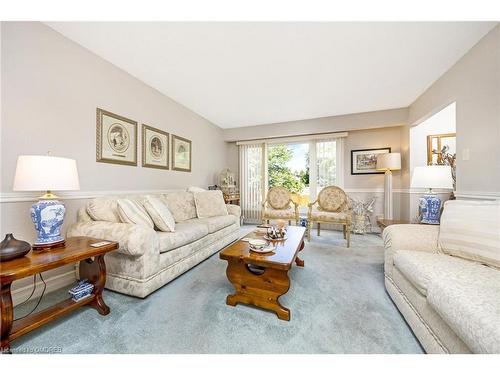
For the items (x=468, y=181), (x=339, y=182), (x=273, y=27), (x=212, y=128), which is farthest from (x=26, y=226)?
(x=339, y=182)

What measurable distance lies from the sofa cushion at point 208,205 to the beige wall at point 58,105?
761mm

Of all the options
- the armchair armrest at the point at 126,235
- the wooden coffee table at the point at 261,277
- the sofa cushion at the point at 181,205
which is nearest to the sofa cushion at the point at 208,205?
the sofa cushion at the point at 181,205

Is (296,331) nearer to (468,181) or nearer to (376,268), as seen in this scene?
(376,268)

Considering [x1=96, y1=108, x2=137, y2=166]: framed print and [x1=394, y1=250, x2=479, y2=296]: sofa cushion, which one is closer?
[x1=394, y1=250, x2=479, y2=296]: sofa cushion

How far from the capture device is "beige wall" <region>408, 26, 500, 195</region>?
5.54 feet

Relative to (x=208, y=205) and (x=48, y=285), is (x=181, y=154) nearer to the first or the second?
(x=208, y=205)

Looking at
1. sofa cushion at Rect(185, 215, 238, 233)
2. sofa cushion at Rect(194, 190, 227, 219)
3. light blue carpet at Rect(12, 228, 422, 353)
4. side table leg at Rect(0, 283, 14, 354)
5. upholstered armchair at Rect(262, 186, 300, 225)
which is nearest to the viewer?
side table leg at Rect(0, 283, 14, 354)

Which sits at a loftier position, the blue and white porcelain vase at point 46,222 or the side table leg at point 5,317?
the blue and white porcelain vase at point 46,222

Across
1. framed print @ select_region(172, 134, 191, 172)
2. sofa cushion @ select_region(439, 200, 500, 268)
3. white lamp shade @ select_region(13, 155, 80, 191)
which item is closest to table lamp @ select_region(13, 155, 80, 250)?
white lamp shade @ select_region(13, 155, 80, 191)

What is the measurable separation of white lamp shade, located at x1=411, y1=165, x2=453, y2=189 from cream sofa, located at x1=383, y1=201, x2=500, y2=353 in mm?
786

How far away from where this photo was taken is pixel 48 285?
5.62 ft

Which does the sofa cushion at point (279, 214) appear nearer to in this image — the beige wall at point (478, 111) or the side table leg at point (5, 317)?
the beige wall at point (478, 111)

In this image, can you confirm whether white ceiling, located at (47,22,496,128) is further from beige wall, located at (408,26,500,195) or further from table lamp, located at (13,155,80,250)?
table lamp, located at (13,155,80,250)

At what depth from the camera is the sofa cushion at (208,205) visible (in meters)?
3.07
